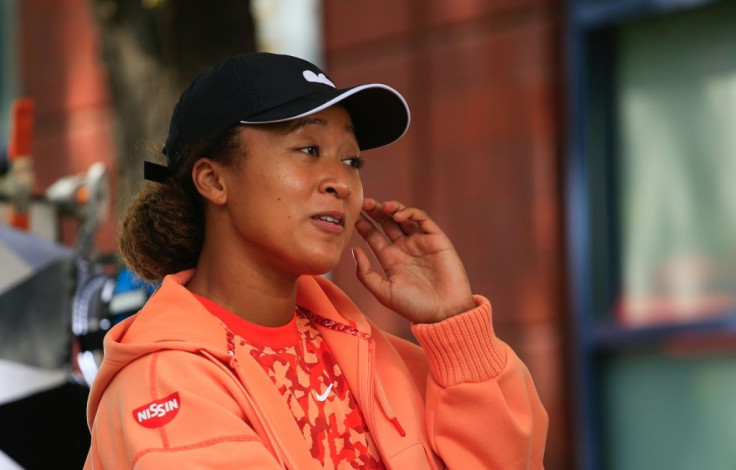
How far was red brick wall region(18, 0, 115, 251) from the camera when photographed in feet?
28.2

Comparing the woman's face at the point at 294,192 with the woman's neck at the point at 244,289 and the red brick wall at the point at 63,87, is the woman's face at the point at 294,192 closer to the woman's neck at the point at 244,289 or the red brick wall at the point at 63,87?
the woman's neck at the point at 244,289

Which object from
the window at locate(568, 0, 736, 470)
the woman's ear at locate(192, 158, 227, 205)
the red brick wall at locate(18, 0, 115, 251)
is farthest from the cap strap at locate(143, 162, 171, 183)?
the red brick wall at locate(18, 0, 115, 251)

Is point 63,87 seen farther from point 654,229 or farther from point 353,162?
point 353,162

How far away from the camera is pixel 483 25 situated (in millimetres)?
6336

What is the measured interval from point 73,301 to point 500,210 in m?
3.28

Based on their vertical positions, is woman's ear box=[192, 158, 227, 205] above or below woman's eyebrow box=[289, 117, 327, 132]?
below

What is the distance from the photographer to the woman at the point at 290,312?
2.32 metres

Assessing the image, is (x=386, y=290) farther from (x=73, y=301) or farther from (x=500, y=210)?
(x=500, y=210)

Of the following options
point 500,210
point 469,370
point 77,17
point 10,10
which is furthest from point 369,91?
point 10,10

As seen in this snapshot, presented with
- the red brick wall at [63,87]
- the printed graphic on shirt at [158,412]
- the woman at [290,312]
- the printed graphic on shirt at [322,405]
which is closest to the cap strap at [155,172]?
the woman at [290,312]

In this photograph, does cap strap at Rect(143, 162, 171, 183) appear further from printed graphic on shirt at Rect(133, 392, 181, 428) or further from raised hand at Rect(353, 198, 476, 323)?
printed graphic on shirt at Rect(133, 392, 181, 428)

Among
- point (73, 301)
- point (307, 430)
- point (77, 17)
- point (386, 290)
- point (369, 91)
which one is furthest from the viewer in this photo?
point (77, 17)

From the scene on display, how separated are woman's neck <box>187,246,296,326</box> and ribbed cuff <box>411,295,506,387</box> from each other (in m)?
0.34

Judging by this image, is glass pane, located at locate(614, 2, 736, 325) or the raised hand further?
glass pane, located at locate(614, 2, 736, 325)
